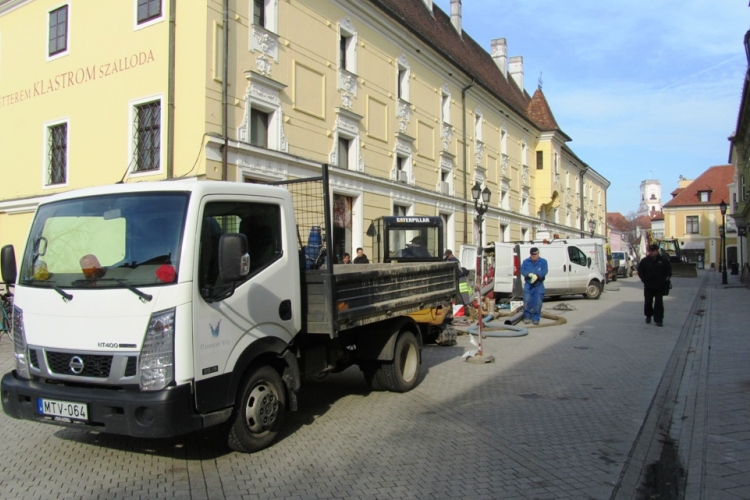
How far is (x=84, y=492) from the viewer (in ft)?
13.7

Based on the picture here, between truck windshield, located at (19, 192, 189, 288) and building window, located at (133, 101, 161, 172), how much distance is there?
1021 cm

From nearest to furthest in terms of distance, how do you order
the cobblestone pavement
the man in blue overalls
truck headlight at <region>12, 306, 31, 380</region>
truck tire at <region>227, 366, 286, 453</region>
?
the cobblestone pavement, truck headlight at <region>12, 306, 31, 380</region>, truck tire at <region>227, 366, 286, 453</region>, the man in blue overalls

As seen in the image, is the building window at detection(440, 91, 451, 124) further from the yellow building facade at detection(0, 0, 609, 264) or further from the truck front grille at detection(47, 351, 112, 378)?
the truck front grille at detection(47, 351, 112, 378)

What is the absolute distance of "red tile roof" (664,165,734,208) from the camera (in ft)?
242

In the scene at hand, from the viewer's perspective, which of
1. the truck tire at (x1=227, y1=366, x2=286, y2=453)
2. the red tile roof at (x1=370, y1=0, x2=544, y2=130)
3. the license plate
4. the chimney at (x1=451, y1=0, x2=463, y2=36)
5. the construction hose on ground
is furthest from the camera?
the chimney at (x1=451, y1=0, x2=463, y2=36)

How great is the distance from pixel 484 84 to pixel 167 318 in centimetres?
2881

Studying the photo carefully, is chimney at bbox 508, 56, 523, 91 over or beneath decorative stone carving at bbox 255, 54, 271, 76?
over

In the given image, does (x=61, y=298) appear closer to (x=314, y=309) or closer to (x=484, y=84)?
(x=314, y=309)

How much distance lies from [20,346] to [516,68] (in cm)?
4461

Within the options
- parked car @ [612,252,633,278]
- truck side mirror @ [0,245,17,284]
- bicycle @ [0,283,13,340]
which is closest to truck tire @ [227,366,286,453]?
truck side mirror @ [0,245,17,284]

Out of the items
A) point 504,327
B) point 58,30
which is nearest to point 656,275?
point 504,327

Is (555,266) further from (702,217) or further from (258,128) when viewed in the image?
(702,217)

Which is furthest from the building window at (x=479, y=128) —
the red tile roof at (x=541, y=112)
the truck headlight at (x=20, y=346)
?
the truck headlight at (x=20, y=346)

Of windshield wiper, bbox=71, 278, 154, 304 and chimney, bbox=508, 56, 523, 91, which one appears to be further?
chimney, bbox=508, 56, 523, 91
